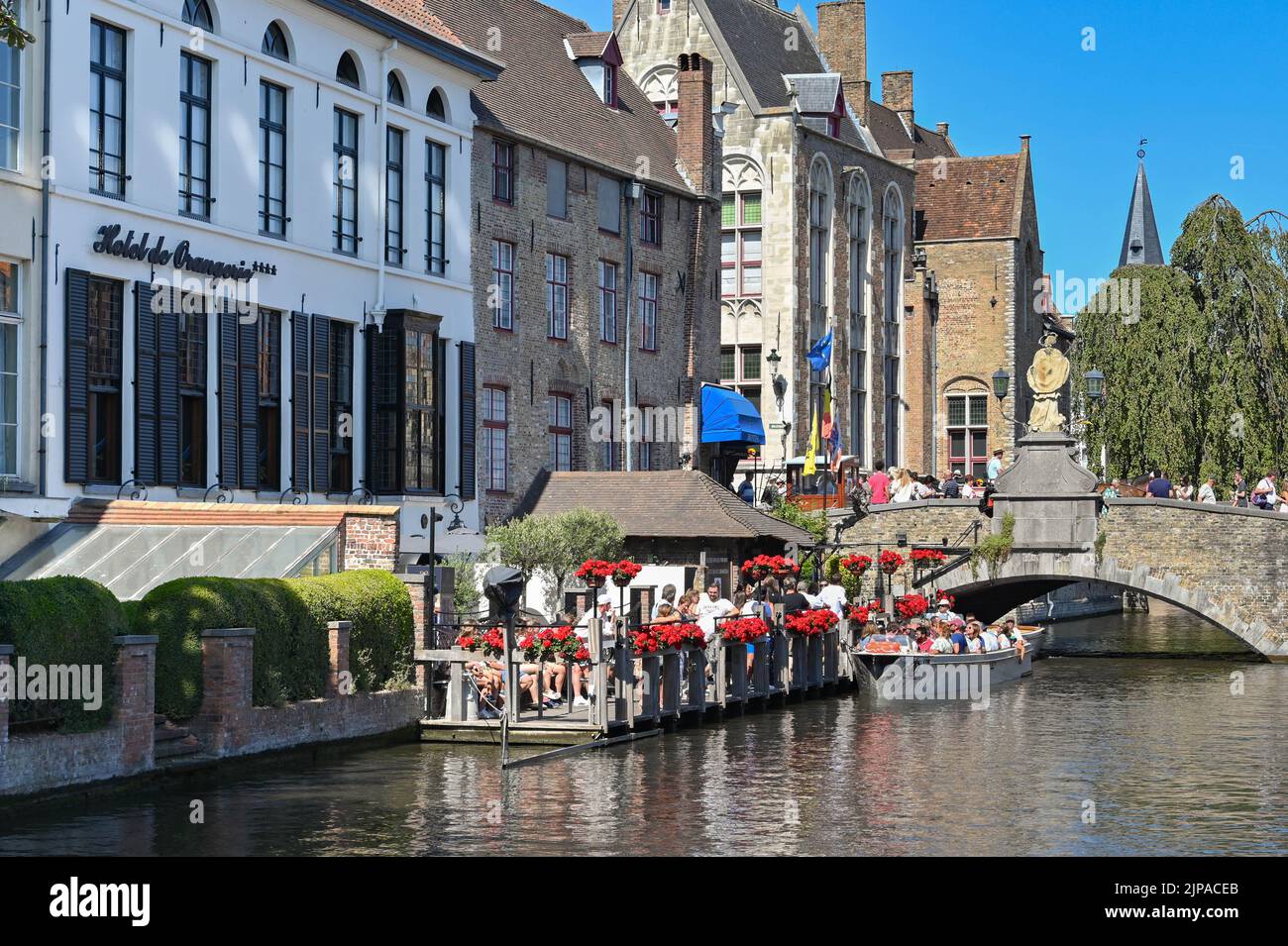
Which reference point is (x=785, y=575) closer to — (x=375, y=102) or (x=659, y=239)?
(x=375, y=102)

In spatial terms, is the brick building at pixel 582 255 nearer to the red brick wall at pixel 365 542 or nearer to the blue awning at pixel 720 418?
the blue awning at pixel 720 418

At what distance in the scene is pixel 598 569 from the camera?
2734 centimetres

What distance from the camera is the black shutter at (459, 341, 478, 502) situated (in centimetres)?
3438

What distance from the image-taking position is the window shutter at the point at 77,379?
82.8 ft

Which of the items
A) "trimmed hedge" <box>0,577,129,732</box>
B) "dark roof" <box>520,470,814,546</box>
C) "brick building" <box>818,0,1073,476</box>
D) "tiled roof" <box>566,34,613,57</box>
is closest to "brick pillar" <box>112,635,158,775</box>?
"trimmed hedge" <box>0,577,129,732</box>

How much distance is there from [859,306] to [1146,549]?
16425 mm

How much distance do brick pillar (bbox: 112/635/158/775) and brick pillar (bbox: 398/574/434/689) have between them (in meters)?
5.58

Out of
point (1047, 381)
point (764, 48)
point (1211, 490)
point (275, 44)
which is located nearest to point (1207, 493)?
point (1211, 490)

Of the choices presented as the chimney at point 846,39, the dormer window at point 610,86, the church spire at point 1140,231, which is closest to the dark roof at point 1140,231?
the church spire at point 1140,231

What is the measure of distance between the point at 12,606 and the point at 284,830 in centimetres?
318
